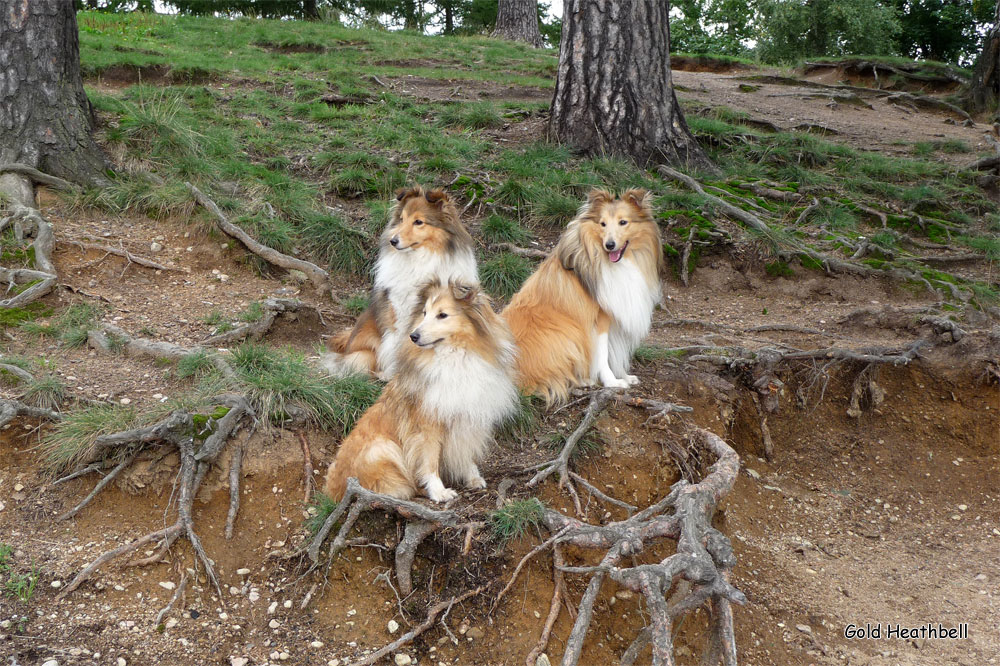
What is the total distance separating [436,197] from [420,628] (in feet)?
10.2

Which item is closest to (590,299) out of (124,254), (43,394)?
(43,394)

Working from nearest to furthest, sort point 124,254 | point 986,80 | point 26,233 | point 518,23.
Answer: point 26,233 < point 124,254 < point 986,80 < point 518,23

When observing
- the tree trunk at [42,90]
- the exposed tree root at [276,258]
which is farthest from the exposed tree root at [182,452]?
the tree trunk at [42,90]

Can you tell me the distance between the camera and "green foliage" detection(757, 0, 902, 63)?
19406mm

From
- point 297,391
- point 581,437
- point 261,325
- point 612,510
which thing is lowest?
point 612,510

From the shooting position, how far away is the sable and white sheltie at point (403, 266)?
5617mm

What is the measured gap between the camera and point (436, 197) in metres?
5.72

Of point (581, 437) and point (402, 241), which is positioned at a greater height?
point (402, 241)

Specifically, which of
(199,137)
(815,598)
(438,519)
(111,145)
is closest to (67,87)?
(111,145)

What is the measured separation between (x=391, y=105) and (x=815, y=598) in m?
8.48

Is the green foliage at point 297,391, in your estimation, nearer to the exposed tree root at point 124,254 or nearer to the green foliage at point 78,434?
the green foliage at point 78,434

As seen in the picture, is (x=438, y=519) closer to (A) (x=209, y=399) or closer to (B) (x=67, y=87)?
(A) (x=209, y=399)

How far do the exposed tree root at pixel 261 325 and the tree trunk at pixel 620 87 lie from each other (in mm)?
4392

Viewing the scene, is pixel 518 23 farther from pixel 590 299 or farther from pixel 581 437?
pixel 581 437
